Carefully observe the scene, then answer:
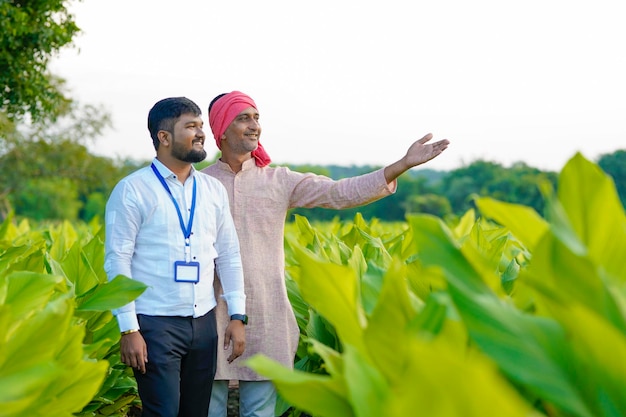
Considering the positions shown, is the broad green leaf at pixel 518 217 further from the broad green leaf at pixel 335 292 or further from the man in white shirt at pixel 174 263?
the man in white shirt at pixel 174 263

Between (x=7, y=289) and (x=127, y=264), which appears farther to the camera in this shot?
(x=127, y=264)

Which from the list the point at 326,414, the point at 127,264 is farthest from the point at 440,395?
the point at 127,264

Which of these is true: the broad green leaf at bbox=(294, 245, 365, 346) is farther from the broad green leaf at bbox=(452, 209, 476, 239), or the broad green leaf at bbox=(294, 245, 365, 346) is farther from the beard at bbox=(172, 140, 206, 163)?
the broad green leaf at bbox=(452, 209, 476, 239)

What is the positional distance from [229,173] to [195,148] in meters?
0.52

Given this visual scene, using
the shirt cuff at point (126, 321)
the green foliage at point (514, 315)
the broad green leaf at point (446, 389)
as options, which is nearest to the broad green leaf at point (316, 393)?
the green foliage at point (514, 315)

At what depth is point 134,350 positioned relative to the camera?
2.83m

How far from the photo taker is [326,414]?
1452 mm

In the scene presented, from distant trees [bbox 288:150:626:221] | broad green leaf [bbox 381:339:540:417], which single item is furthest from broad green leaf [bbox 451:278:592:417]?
distant trees [bbox 288:150:626:221]

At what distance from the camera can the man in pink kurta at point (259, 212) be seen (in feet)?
11.5

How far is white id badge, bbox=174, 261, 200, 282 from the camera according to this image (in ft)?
9.80

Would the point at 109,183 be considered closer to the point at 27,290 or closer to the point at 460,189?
the point at 27,290

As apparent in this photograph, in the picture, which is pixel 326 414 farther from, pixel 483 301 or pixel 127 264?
pixel 127 264

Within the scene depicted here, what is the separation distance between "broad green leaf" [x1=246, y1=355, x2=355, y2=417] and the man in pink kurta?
2.05m

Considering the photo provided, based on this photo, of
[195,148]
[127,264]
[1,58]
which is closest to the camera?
[127,264]
